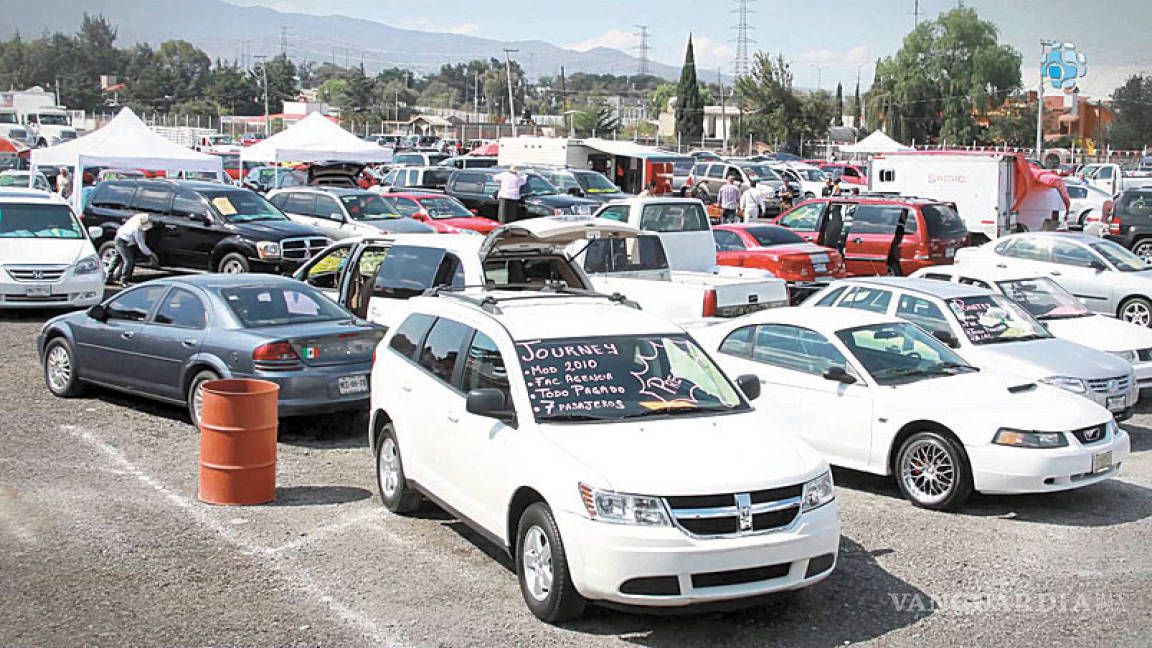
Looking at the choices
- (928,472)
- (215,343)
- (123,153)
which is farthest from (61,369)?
(123,153)

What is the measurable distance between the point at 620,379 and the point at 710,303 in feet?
18.3

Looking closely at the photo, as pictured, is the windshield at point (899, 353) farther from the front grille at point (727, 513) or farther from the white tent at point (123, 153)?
the white tent at point (123, 153)

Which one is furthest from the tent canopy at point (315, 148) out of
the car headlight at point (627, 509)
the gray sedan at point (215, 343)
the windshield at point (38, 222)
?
the car headlight at point (627, 509)

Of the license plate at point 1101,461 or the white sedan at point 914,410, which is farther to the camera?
the license plate at point 1101,461

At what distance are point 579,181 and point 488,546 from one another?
27.6 metres

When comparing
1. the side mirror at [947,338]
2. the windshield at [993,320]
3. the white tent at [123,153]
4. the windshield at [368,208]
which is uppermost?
the white tent at [123,153]

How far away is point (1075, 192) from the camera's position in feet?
122

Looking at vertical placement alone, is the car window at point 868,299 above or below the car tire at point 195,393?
above

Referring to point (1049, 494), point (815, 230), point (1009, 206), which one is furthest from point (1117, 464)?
point (1009, 206)

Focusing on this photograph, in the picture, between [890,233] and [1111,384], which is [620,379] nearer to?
[1111,384]

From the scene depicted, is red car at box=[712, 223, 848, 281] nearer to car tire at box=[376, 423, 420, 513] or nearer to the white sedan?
the white sedan

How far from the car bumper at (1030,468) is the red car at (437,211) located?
624 inches

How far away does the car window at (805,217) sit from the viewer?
75.7 ft

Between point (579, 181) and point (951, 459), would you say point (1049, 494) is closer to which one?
point (951, 459)
